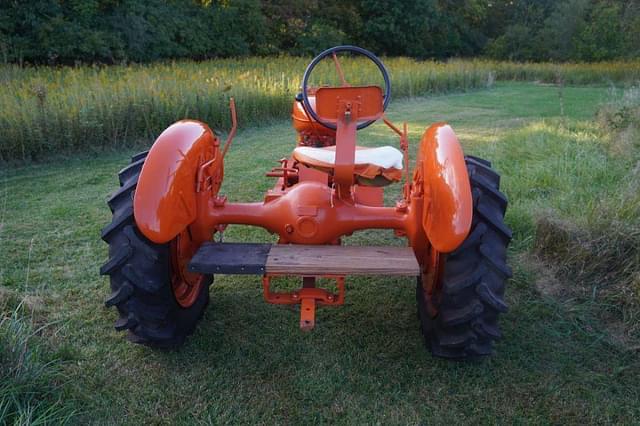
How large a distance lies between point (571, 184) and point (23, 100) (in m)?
6.17

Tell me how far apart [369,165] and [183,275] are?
1.07 m

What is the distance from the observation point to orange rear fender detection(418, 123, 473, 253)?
6.66 ft

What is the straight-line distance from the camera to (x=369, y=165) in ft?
8.20

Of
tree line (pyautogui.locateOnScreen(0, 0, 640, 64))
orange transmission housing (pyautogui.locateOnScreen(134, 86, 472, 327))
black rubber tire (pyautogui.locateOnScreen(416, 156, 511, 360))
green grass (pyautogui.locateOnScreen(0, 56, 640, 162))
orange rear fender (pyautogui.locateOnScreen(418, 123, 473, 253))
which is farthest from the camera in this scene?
tree line (pyautogui.locateOnScreen(0, 0, 640, 64))

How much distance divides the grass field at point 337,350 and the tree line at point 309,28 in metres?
8.22

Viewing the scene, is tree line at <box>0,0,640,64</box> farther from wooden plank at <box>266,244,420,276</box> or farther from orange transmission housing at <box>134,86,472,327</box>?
wooden plank at <box>266,244,420,276</box>

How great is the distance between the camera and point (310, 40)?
2262 cm

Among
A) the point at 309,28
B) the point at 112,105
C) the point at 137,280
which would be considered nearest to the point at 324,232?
the point at 137,280

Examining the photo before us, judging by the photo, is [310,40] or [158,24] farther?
[310,40]

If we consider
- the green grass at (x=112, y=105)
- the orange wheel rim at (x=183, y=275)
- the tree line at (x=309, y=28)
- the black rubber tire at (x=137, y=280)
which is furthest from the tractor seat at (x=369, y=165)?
the tree line at (x=309, y=28)

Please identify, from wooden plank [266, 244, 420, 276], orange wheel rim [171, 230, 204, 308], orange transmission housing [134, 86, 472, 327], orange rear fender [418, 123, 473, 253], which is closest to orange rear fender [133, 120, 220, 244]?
orange transmission housing [134, 86, 472, 327]

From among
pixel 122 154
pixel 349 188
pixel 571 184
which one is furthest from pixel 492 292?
pixel 122 154

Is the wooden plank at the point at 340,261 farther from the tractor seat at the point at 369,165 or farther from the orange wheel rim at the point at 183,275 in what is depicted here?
the orange wheel rim at the point at 183,275

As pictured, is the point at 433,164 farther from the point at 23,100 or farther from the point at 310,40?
the point at 310,40
